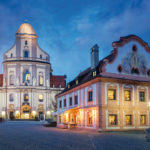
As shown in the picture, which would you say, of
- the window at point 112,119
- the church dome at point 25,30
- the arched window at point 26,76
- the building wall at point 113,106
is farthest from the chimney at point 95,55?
the church dome at point 25,30

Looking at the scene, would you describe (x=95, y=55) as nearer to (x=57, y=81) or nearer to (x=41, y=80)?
(x=41, y=80)

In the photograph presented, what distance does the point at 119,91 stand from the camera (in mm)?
29938

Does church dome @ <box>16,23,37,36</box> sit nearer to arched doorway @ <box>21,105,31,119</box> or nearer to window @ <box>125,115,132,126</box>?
arched doorway @ <box>21,105,31,119</box>

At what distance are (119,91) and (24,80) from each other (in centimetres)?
5193

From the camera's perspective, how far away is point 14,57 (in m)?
76.9

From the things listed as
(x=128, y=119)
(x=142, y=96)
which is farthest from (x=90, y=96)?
(x=142, y=96)

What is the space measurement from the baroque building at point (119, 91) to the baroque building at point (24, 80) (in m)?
45.0

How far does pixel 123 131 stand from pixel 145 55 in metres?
11.2

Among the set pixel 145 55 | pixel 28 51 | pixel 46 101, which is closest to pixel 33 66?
pixel 28 51

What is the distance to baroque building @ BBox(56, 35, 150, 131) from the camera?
28891 millimetres

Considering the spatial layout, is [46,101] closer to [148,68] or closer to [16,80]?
[16,80]

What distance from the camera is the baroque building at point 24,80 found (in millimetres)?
76188

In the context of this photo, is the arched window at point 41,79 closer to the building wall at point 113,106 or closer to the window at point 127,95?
the building wall at point 113,106

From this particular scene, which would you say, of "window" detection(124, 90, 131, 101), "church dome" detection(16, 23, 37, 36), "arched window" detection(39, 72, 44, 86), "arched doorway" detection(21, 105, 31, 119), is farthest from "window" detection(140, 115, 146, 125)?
"church dome" detection(16, 23, 37, 36)
